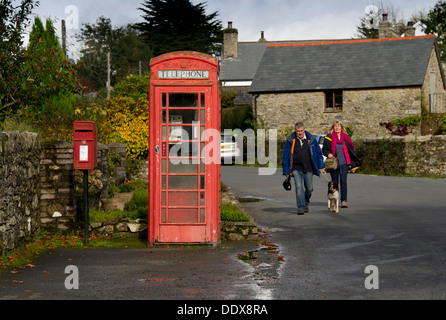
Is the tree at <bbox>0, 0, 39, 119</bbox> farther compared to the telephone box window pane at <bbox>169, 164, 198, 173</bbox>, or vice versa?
the tree at <bbox>0, 0, 39, 119</bbox>

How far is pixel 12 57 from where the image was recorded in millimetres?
13914

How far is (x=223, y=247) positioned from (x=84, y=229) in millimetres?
2282

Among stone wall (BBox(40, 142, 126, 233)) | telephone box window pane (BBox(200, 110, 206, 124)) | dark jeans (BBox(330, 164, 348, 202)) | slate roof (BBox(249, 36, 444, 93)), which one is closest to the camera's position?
telephone box window pane (BBox(200, 110, 206, 124))

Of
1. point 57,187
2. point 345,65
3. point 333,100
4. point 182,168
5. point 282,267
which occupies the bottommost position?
point 282,267

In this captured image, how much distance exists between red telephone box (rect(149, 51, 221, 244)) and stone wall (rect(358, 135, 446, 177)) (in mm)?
17718

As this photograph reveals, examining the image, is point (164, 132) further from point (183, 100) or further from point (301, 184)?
point (301, 184)

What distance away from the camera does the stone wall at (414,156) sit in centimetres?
2548

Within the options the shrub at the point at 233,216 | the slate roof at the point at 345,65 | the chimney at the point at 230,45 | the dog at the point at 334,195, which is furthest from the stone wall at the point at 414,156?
the chimney at the point at 230,45

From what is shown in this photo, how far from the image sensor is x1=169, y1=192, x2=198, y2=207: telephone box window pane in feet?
32.2

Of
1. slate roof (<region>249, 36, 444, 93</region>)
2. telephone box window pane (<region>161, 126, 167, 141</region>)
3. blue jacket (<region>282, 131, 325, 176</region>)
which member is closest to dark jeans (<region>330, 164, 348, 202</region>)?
blue jacket (<region>282, 131, 325, 176</region>)

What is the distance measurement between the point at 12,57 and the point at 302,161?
6517 mm

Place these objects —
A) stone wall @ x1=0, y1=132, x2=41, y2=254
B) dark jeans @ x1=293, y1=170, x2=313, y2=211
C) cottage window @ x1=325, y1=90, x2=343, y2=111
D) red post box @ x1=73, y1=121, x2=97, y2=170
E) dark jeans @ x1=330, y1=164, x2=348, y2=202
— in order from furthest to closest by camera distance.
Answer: cottage window @ x1=325, y1=90, x2=343, y2=111
dark jeans @ x1=330, y1=164, x2=348, y2=202
dark jeans @ x1=293, y1=170, x2=313, y2=211
red post box @ x1=73, y1=121, x2=97, y2=170
stone wall @ x1=0, y1=132, x2=41, y2=254

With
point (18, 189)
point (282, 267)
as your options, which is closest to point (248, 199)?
point (18, 189)

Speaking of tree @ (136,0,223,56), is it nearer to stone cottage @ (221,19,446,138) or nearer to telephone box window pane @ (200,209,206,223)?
stone cottage @ (221,19,446,138)
